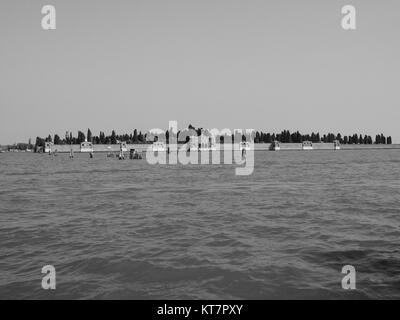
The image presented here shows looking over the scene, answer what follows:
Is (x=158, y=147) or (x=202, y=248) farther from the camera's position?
(x=158, y=147)

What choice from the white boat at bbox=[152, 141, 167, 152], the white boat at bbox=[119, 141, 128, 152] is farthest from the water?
the white boat at bbox=[152, 141, 167, 152]

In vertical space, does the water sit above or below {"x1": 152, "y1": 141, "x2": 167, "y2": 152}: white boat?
below

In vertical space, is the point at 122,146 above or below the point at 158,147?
above

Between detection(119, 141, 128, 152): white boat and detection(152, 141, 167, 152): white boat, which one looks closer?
detection(119, 141, 128, 152): white boat

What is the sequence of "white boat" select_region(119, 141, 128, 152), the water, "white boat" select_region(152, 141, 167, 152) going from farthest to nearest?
"white boat" select_region(152, 141, 167, 152) → "white boat" select_region(119, 141, 128, 152) → the water

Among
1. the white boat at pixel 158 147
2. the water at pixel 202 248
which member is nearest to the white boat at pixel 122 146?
the white boat at pixel 158 147

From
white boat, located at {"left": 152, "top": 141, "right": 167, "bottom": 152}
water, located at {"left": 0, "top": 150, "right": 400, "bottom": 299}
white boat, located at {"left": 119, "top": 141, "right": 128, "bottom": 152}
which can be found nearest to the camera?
water, located at {"left": 0, "top": 150, "right": 400, "bottom": 299}

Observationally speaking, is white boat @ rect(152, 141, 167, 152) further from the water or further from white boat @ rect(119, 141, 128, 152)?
the water

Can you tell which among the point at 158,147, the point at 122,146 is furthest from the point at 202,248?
the point at 158,147

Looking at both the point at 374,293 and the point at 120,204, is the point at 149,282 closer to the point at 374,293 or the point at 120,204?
the point at 374,293

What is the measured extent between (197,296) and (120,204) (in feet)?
48.4

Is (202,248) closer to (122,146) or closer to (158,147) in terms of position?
(122,146)
